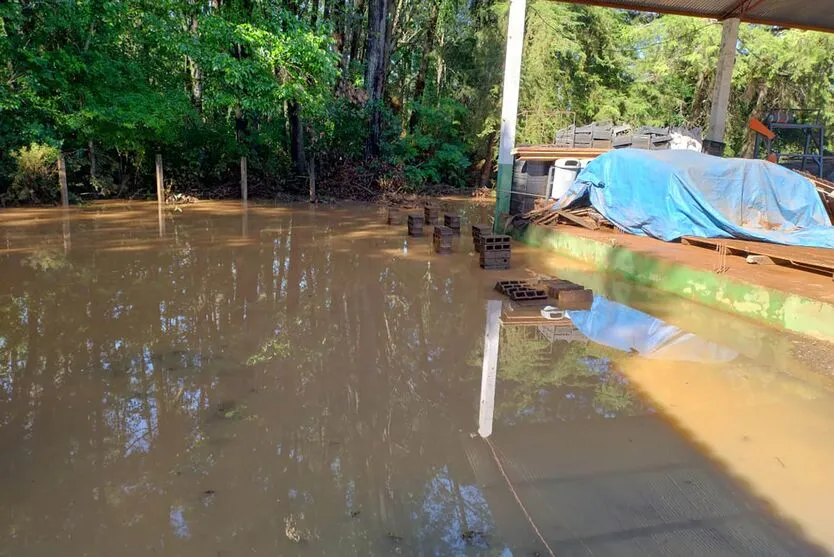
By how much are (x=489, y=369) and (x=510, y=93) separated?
8.94m

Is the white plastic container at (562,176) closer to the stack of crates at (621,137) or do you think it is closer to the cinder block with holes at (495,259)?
the stack of crates at (621,137)

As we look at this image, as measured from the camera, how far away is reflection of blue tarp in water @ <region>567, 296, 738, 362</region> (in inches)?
244

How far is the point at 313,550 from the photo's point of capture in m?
3.06

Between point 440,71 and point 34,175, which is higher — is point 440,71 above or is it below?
above

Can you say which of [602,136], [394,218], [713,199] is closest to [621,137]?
[602,136]

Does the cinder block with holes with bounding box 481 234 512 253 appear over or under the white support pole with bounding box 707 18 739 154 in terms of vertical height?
under

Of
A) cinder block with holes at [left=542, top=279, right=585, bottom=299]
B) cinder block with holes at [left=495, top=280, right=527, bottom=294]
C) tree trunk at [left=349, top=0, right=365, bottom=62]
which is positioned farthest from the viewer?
tree trunk at [left=349, top=0, right=365, bottom=62]

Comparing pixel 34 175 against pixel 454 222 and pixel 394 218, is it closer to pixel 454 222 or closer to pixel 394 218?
pixel 394 218

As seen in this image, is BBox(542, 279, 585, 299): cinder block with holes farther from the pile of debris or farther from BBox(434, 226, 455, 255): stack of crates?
the pile of debris

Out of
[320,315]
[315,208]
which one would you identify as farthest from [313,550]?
[315,208]

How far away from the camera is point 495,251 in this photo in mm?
10070

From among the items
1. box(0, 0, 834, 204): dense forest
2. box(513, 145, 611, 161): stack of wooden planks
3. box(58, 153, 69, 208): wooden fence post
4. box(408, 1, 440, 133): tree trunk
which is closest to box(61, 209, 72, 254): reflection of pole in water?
box(58, 153, 69, 208): wooden fence post

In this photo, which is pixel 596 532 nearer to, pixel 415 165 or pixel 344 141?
pixel 344 141

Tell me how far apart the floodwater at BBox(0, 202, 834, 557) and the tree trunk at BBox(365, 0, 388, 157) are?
14.7 m
